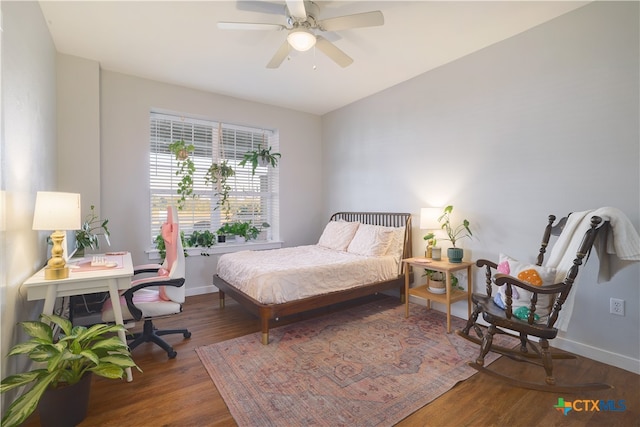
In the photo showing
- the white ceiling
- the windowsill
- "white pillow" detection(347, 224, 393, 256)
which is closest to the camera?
the white ceiling

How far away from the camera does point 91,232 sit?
3.30 metres

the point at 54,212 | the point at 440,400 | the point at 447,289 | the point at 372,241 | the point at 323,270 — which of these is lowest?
the point at 440,400

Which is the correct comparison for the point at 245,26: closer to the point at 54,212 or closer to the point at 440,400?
the point at 54,212

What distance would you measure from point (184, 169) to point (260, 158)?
113 cm

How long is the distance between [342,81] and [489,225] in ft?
7.95

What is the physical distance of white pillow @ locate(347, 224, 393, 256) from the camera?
3.59m

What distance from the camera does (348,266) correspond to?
3.17 metres

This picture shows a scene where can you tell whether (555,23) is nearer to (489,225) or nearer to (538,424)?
(489,225)

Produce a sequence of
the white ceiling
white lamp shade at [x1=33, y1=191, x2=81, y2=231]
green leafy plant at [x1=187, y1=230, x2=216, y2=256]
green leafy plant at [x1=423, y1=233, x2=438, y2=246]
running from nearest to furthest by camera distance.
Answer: white lamp shade at [x1=33, y1=191, x2=81, y2=231] < the white ceiling < green leafy plant at [x1=423, y1=233, x2=438, y2=246] < green leafy plant at [x1=187, y1=230, x2=216, y2=256]

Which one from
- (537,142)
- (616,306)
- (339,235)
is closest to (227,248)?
(339,235)

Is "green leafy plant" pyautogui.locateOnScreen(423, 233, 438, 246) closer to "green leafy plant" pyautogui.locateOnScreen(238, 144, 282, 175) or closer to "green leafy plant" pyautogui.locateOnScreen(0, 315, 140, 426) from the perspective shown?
"green leafy plant" pyautogui.locateOnScreen(238, 144, 282, 175)

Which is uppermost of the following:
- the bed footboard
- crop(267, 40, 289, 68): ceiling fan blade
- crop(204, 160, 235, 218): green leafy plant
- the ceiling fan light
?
crop(267, 40, 289, 68): ceiling fan blade

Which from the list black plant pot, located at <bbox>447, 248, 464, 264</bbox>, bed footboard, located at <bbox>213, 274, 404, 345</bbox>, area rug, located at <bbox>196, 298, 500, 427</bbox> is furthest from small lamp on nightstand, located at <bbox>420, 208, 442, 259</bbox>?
area rug, located at <bbox>196, 298, 500, 427</bbox>

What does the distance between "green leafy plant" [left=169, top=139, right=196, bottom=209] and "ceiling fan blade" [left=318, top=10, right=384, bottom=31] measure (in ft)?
8.35
